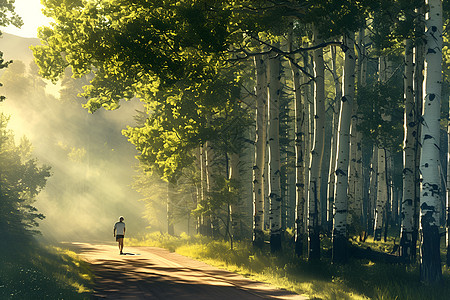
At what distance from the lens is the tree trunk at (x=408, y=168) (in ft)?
58.6

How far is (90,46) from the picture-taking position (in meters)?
14.8

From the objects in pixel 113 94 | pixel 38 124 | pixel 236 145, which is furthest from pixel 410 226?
pixel 38 124

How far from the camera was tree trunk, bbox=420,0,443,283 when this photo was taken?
12555 mm

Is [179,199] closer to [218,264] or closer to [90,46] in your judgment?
[218,264]

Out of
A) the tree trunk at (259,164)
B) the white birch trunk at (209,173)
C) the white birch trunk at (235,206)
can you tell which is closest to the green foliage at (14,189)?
the white birch trunk at (209,173)

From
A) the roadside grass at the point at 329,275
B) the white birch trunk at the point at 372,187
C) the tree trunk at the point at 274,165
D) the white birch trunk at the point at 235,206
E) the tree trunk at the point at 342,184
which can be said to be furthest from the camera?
the white birch trunk at the point at 372,187

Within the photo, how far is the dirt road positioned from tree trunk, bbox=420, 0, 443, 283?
3104mm

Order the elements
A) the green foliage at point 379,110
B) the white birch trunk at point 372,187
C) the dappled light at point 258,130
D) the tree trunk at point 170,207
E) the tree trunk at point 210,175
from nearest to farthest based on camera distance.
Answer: the dappled light at point 258,130 → the green foliage at point 379,110 → the tree trunk at point 210,175 → the white birch trunk at point 372,187 → the tree trunk at point 170,207

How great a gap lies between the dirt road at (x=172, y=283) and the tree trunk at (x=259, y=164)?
2.65 m

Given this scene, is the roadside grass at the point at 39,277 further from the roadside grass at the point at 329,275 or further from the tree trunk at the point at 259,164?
the tree trunk at the point at 259,164

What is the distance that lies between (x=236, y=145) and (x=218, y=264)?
249 inches

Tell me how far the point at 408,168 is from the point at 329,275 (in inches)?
222

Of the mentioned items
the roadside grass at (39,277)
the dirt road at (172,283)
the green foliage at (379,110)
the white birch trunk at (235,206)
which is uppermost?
the green foliage at (379,110)

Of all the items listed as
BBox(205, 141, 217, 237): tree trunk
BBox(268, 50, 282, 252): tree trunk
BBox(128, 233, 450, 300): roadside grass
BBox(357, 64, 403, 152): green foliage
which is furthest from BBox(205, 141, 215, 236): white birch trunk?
BBox(357, 64, 403, 152): green foliage
